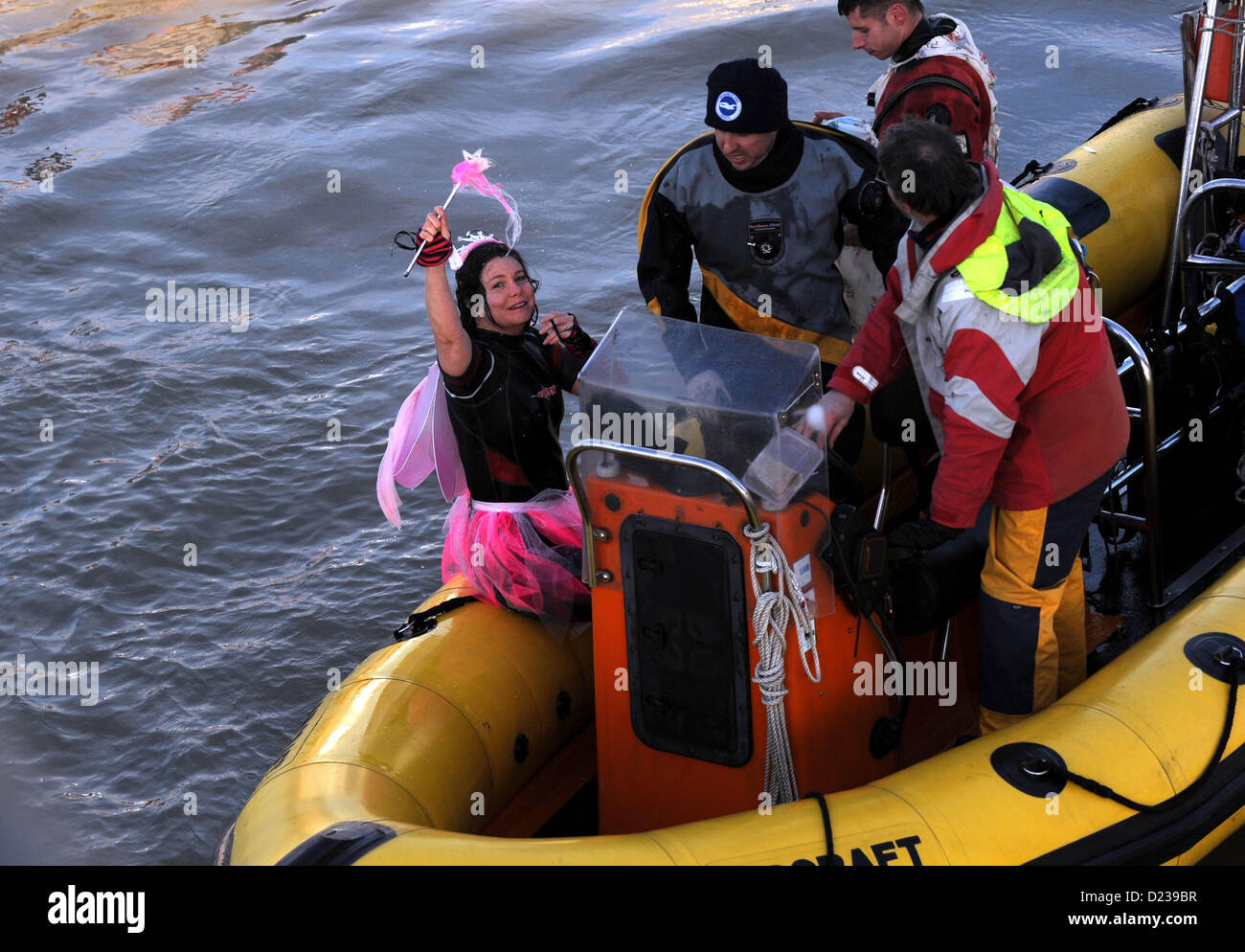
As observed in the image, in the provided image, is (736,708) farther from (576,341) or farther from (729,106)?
(729,106)

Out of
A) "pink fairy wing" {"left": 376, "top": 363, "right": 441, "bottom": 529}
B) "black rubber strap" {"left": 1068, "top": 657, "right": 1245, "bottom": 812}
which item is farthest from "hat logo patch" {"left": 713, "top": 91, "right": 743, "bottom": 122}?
"black rubber strap" {"left": 1068, "top": 657, "right": 1245, "bottom": 812}

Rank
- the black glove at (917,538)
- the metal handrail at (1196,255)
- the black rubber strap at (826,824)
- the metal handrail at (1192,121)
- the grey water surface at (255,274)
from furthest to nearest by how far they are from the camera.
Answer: the grey water surface at (255,274), the metal handrail at (1192,121), the metal handrail at (1196,255), the black glove at (917,538), the black rubber strap at (826,824)

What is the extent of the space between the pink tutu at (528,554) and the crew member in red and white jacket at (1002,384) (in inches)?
26.1

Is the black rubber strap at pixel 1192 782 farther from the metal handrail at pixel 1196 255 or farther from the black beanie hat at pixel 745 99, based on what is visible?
the black beanie hat at pixel 745 99

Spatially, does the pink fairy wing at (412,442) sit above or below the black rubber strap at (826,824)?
above

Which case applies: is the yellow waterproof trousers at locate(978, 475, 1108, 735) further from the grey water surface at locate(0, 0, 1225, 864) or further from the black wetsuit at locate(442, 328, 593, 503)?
the grey water surface at locate(0, 0, 1225, 864)

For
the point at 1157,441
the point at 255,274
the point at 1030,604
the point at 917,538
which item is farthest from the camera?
the point at 255,274

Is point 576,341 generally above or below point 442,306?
below

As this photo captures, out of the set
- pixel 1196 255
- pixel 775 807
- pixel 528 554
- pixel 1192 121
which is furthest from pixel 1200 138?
pixel 775 807

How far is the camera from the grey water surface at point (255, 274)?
4219 millimetres

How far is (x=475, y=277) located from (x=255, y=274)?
164 inches

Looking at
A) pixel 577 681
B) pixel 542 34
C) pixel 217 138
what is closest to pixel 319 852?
pixel 577 681

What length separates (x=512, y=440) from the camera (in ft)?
9.29

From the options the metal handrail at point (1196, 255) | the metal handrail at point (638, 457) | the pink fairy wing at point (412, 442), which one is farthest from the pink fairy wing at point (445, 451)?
the metal handrail at point (1196, 255)
